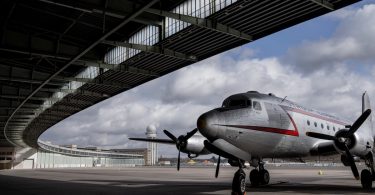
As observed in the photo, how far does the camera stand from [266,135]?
1862 centimetres

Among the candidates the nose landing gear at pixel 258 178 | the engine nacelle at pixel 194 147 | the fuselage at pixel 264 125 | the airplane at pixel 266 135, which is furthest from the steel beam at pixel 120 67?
the fuselage at pixel 264 125

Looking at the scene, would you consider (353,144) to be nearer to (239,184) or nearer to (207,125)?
(239,184)

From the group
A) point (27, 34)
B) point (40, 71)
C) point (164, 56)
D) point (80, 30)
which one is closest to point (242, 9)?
point (164, 56)

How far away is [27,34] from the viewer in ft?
83.9

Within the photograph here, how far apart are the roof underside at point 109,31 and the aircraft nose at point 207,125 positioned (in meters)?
6.31

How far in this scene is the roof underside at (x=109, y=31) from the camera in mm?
19188

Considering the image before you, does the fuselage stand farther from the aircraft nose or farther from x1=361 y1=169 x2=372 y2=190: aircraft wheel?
x1=361 y1=169 x2=372 y2=190: aircraft wheel

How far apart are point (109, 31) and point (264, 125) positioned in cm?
1037

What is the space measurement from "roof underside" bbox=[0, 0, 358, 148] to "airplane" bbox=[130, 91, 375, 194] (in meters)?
4.49

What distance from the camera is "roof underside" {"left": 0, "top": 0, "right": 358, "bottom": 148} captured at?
19.2 m

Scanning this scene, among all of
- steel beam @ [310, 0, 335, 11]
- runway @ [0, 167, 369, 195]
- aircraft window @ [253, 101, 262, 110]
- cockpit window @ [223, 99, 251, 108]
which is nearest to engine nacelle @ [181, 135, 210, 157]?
runway @ [0, 167, 369, 195]

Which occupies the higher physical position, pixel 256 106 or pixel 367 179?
pixel 256 106

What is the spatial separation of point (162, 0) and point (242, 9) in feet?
14.9

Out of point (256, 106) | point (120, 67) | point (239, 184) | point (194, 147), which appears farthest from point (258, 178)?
point (120, 67)
